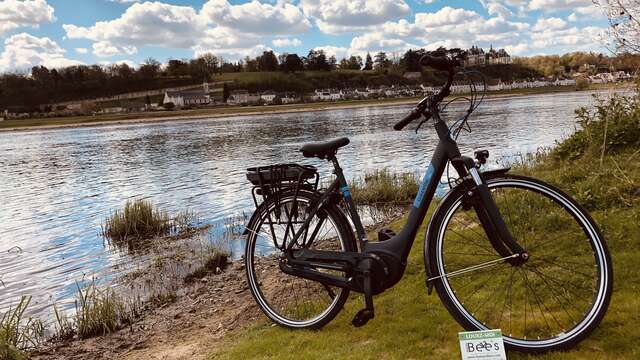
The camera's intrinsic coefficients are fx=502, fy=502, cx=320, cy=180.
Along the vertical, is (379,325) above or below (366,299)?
below

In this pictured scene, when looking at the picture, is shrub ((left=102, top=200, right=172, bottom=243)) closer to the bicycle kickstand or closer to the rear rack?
the rear rack

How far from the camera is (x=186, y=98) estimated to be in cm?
16138

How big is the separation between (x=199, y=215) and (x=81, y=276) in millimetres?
5700

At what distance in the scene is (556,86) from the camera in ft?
525

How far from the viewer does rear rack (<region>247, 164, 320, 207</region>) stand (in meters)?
5.00

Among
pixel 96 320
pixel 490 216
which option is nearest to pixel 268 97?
pixel 96 320

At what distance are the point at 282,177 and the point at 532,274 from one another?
272 cm

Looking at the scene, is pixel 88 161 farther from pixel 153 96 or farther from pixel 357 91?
pixel 153 96

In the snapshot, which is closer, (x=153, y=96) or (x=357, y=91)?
(x=357, y=91)

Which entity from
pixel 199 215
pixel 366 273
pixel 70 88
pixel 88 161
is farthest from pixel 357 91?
pixel 366 273

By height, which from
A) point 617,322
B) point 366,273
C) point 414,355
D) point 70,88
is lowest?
point 414,355

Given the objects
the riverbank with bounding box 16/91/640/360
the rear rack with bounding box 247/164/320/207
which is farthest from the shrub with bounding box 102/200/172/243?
the rear rack with bounding box 247/164/320/207

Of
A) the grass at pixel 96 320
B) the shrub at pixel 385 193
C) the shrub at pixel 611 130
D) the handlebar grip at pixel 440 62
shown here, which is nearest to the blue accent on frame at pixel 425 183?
the handlebar grip at pixel 440 62

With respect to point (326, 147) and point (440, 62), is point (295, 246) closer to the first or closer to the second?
point (326, 147)
